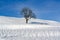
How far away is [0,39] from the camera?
318 inches

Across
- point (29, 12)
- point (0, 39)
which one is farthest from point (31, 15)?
point (0, 39)

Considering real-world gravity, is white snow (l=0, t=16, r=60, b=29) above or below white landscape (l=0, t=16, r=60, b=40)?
below

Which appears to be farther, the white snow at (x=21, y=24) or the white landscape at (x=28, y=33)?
the white snow at (x=21, y=24)

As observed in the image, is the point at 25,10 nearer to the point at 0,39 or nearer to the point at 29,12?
the point at 29,12

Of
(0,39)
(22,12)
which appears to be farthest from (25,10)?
(0,39)

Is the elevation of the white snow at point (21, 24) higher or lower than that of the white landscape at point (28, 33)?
lower

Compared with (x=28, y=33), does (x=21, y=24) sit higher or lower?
lower

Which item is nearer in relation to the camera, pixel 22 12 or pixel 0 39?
pixel 0 39

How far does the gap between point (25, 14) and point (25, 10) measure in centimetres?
122

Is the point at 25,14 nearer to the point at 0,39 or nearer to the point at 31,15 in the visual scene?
the point at 31,15

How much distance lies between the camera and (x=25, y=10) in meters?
43.3

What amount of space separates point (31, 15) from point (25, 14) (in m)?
1.83

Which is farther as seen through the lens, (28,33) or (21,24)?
(21,24)

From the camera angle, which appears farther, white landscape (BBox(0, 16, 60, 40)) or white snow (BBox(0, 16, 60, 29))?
white snow (BBox(0, 16, 60, 29))
